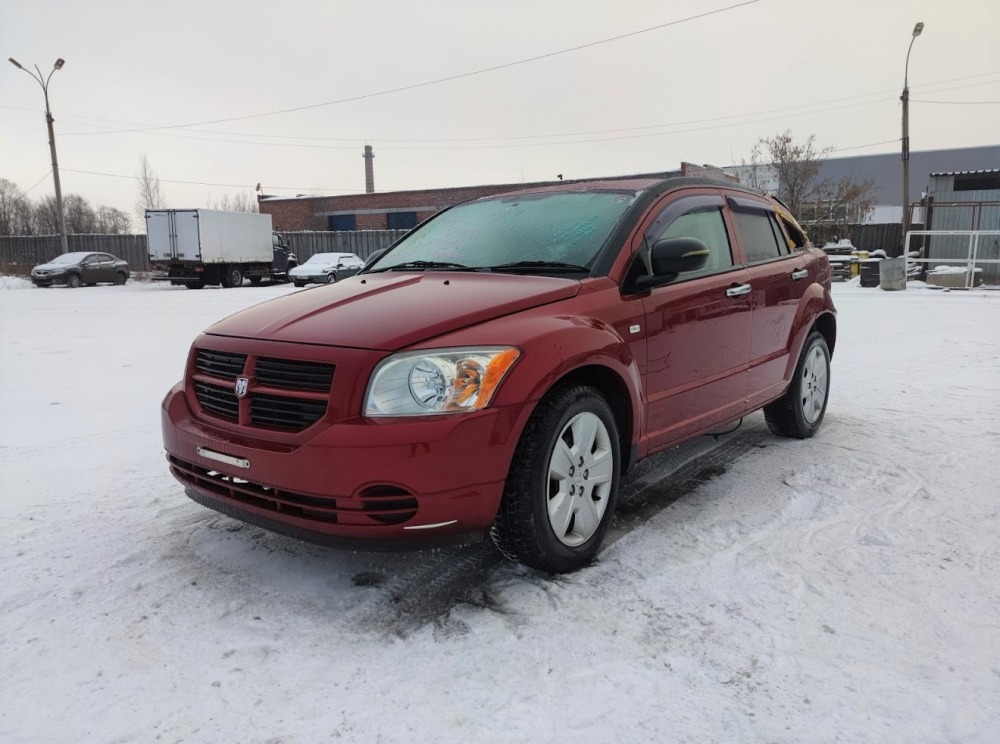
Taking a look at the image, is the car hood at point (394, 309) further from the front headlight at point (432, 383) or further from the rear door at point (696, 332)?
the rear door at point (696, 332)

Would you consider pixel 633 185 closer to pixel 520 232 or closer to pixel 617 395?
pixel 520 232

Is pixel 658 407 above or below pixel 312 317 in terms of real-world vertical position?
below

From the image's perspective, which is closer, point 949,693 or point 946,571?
point 949,693

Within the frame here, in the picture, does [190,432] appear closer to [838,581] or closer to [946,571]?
[838,581]

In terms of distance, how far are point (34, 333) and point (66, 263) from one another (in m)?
17.2

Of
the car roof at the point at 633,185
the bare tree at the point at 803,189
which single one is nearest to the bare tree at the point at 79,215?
the bare tree at the point at 803,189

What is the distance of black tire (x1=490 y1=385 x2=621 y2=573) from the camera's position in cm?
269

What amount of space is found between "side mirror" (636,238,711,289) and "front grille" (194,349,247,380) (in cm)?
178

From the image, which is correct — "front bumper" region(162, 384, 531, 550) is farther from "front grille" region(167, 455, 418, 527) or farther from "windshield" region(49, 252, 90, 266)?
"windshield" region(49, 252, 90, 266)

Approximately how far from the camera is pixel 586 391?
9.59 feet

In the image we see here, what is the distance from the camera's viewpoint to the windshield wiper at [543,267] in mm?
3277

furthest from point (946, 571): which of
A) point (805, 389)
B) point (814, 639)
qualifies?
point (805, 389)

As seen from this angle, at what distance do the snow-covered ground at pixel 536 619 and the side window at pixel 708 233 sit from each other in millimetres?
1223

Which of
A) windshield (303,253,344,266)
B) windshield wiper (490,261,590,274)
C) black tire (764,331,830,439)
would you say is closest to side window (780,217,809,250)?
black tire (764,331,830,439)
